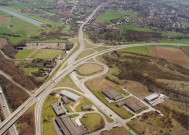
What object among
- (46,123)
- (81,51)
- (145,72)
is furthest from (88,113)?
(81,51)

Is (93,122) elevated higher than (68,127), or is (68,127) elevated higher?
(68,127)

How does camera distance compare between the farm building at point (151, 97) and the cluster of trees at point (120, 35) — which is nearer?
the farm building at point (151, 97)

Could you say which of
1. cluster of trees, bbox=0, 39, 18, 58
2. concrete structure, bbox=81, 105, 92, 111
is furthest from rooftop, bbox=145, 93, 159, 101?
cluster of trees, bbox=0, 39, 18, 58

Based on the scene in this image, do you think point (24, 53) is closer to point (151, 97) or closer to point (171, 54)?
point (151, 97)

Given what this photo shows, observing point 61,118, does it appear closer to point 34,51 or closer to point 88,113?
point 88,113

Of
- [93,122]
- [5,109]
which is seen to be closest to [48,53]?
[5,109]

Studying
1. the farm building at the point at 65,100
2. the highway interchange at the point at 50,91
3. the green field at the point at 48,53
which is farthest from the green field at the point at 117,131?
the green field at the point at 48,53

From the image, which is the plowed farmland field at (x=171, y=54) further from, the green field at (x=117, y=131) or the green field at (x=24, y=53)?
the green field at (x=24, y=53)
